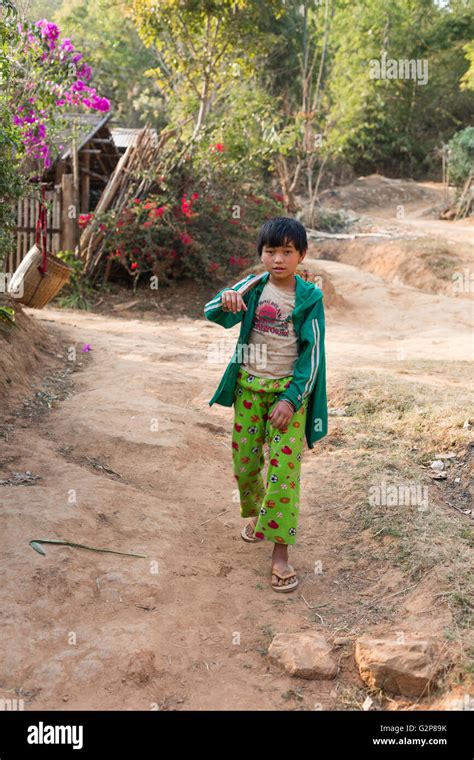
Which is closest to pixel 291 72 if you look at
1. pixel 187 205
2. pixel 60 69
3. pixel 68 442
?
pixel 187 205

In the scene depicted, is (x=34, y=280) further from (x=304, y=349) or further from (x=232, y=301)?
(x=304, y=349)

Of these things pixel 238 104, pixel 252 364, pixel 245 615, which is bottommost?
pixel 245 615

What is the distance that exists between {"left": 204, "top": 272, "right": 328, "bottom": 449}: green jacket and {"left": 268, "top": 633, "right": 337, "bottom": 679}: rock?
0.79m

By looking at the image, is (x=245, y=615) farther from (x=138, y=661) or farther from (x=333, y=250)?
(x=333, y=250)

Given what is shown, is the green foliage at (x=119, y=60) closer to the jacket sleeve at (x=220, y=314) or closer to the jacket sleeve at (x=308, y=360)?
the jacket sleeve at (x=220, y=314)

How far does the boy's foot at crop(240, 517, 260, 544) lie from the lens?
128 inches

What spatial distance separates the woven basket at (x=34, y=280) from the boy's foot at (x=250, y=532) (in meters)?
3.37

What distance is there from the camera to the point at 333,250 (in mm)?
14344

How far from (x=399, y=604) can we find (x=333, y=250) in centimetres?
1222

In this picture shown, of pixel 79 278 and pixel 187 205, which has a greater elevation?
pixel 187 205

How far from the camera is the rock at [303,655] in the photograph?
2.32 meters

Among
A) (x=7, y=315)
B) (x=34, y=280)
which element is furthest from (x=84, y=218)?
(x=7, y=315)

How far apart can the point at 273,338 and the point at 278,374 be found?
0.49ft

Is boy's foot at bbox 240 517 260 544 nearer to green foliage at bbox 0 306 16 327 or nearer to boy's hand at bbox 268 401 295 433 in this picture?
boy's hand at bbox 268 401 295 433
